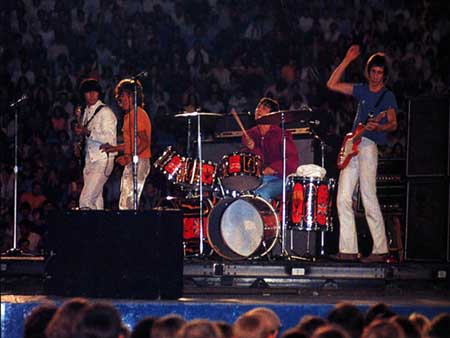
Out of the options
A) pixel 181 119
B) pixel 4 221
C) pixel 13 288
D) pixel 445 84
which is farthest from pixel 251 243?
pixel 445 84

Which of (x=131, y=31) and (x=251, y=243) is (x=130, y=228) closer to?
(x=251, y=243)

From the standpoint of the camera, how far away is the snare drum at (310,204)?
10.2 m

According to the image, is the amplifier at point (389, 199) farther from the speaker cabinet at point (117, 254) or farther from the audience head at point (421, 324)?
the audience head at point (421, 324)

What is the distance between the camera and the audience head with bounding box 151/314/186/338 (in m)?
5.50

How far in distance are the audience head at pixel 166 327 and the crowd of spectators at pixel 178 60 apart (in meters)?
8.16

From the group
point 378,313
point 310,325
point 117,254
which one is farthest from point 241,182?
point 310,325

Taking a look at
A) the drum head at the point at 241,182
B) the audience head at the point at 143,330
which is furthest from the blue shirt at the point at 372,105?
the audience head at the point at 143,330

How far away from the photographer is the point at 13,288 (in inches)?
382

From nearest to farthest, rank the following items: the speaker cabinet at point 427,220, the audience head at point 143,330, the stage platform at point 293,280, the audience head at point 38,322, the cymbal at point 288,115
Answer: the audience head at point 143,330 → the audience head at point 38,322 → the stage platform at point 293,280 → the speaker cabinet at point 427,220 → the cymbal at point 288,115

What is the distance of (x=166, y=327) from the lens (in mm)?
5555

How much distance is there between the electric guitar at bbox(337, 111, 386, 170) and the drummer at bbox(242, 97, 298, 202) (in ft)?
4.08

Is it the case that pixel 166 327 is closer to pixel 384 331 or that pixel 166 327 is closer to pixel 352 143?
pixel 384 331

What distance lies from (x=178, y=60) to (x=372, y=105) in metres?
6.61

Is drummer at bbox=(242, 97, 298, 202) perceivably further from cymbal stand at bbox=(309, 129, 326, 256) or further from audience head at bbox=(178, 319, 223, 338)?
audience head at bbox=(178, 319, 223, 338)
